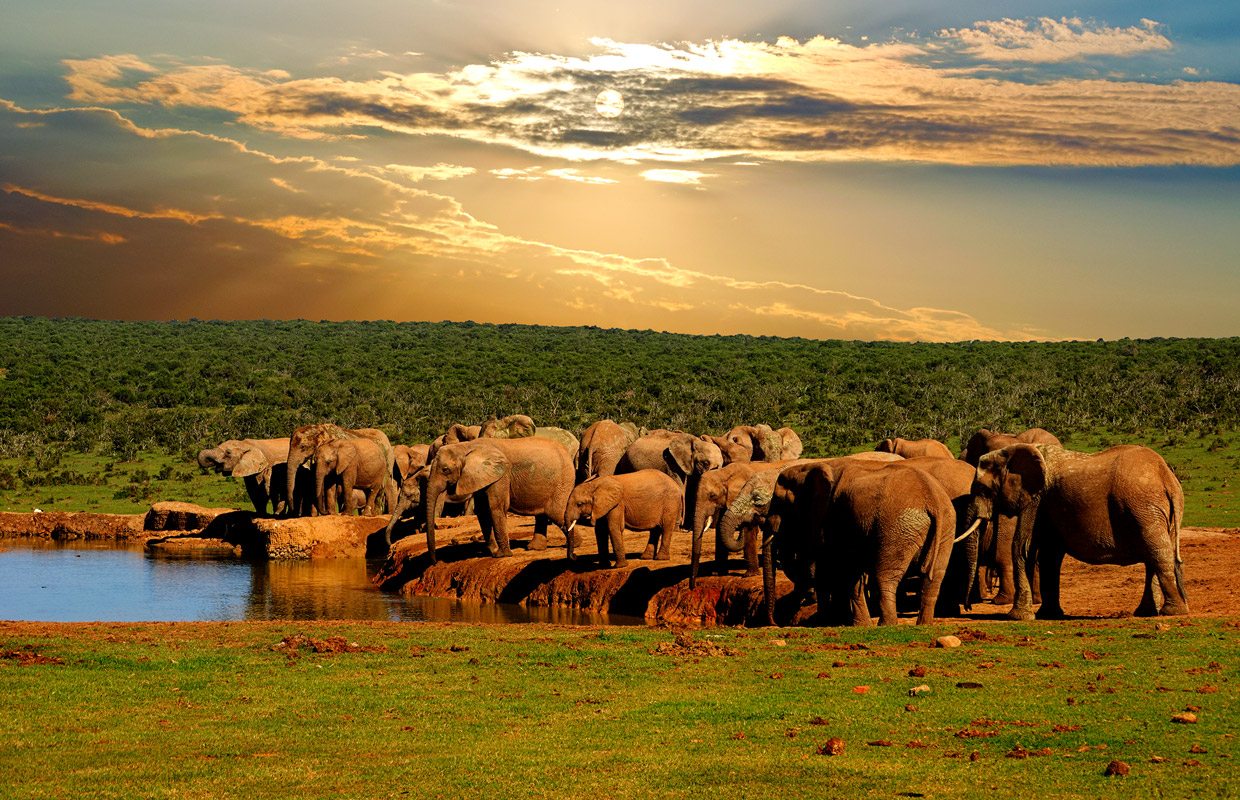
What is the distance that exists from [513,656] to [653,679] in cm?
287

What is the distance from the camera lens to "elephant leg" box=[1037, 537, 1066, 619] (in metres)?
22.0

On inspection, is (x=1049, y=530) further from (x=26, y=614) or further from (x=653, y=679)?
(x=26, y=614)

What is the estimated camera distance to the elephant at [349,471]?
158ft

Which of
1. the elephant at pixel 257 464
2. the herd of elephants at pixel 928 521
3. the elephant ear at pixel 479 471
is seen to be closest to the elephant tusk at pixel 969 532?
the herd of elephants at pixel 928 521

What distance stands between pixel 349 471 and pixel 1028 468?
3121cm

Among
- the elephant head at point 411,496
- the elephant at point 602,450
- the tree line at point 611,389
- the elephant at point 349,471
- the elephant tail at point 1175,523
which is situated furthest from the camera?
the tree line at point 611,389

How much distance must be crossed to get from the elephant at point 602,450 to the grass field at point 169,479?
18.6m

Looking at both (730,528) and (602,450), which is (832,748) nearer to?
(730,528)

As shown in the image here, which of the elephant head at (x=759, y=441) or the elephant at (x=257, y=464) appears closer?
the elephant head at (x=759, y=441)

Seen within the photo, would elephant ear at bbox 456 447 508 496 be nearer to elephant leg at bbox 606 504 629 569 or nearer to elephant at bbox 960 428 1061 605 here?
elephant leg at bbox 606 504 629 569

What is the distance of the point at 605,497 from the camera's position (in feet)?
97.8

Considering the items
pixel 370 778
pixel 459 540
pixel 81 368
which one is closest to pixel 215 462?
pixel 459 540

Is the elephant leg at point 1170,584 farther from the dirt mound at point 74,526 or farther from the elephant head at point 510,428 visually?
the dirt mound at point 74,526

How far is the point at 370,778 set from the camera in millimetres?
12406
